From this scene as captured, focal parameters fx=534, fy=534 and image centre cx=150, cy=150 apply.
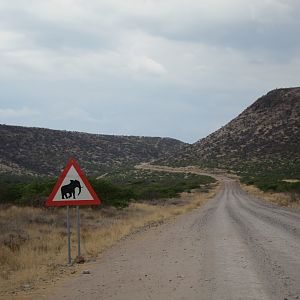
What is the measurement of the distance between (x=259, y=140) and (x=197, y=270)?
124 m

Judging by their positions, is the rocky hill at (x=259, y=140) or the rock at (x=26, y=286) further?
the rocky hill at (x=259, y=140)

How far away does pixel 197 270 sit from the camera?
37.4ft

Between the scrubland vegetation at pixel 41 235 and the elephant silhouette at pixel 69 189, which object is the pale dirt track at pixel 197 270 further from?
the elephant silhouette at pixel 69 189

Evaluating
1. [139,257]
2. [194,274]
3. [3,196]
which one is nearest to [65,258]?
[139,257]

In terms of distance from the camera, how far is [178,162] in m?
141

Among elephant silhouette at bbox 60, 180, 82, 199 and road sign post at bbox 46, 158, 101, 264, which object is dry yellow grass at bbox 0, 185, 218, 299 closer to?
road sign post at bbox 46, 158, 101, 264

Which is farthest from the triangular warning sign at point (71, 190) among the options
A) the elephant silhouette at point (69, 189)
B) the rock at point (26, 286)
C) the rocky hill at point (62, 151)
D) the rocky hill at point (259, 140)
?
the rocky hill at point (259, 140)

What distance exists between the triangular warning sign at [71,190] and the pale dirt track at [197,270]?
1655 millimetres

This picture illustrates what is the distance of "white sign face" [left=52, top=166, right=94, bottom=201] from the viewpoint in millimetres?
12477

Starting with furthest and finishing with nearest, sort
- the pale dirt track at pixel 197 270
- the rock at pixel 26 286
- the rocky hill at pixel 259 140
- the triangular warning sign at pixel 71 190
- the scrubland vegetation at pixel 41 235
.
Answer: the rocky hill at pixel 259 140 → the triangular warning sign at pixel 71 190 → the scrubland vegetation at pixel 41 235 → the rock at pixel 26 286 → the pale dirt track at pixel 197 270

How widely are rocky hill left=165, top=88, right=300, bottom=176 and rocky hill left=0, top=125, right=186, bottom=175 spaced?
46.9ft

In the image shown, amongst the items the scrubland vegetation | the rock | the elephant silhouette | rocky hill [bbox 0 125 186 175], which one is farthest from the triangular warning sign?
rocky hill [bbox 0 125 186 175]

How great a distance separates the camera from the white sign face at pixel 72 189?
40.9 feet

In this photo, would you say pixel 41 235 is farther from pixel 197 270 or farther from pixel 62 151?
pixel 62 151
